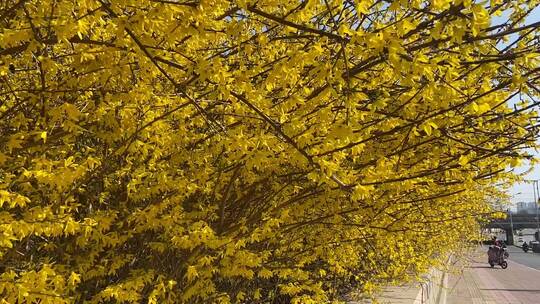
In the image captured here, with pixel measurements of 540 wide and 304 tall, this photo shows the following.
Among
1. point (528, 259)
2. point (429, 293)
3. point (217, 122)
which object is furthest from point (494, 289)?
point (528, 259)

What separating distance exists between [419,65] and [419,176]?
2.04 metres

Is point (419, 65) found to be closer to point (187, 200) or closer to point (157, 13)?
point (157, 13)

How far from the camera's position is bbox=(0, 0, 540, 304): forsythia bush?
2596mm

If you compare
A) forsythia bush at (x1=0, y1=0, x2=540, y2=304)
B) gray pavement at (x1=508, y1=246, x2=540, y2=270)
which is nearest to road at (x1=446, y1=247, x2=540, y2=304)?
gray pavement at (x1=508, y1=246, x2=540, y2=270)

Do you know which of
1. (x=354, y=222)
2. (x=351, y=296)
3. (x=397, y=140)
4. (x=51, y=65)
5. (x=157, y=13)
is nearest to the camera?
(x=157, y=13)

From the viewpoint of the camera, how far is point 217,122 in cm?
323

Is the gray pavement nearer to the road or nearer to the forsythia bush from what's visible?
the road

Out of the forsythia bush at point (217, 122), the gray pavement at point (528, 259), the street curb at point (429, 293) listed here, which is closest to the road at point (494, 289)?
the street curb at point (429, 293)

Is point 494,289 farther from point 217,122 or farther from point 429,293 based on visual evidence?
point 217,122

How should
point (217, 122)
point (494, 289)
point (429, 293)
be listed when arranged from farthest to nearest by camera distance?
point (494, 289), point (429, 293), point (217, 122)

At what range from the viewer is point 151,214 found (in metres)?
3.69

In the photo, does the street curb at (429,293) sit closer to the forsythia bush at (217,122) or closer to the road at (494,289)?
the road at (494,289)

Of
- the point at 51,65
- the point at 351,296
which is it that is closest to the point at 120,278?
the point at 51,65

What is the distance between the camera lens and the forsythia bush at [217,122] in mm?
2596
